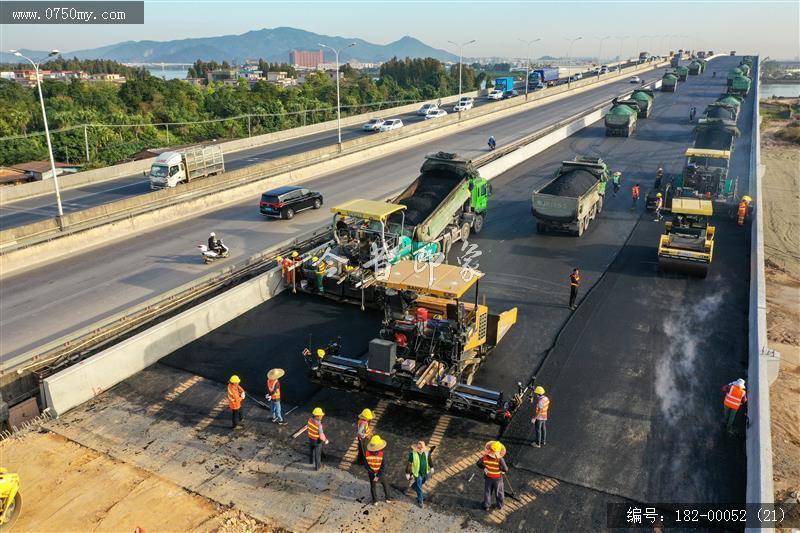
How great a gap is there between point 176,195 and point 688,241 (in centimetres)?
2519

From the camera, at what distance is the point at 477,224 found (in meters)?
24.1

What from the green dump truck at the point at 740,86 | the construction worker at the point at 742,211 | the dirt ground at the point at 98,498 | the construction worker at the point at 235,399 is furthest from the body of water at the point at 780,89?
the dirt ground at the point at 98,498

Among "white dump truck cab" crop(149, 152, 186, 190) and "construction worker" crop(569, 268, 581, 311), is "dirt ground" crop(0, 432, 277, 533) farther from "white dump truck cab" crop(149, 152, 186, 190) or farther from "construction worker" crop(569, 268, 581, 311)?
"white dump truck cab" crop(149, 152, 186, 190)

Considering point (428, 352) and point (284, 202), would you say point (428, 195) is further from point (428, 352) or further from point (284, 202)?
point (428, 352)

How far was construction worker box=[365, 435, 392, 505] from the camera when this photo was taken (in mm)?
9273

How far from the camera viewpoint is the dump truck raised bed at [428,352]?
37.3 ft

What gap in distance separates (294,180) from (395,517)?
29.3 m

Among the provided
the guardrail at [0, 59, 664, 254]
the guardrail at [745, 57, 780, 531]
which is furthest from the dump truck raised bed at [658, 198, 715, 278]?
the guardrail at [0, 59, 664, 254]

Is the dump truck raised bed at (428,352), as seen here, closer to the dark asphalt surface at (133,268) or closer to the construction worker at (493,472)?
the construction worker at (493,472)

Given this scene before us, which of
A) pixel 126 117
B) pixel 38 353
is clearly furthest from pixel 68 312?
pixel 126 117

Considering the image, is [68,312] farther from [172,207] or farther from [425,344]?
[425,344]

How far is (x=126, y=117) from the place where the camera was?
195 feet

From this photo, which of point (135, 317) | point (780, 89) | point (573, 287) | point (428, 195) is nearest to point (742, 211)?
point (573, 287)

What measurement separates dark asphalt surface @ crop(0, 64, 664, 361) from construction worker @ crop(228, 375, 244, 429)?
9.09 metres
